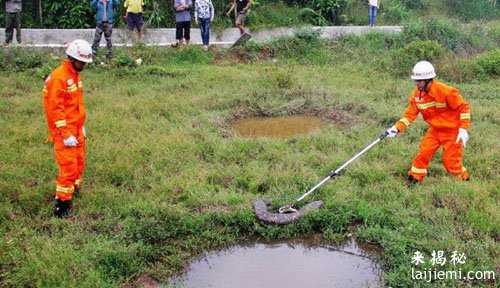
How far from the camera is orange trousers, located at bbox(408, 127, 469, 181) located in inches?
287

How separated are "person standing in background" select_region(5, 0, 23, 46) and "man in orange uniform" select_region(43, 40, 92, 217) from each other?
7.61 metres

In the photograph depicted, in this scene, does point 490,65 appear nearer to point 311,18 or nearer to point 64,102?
point 311,18

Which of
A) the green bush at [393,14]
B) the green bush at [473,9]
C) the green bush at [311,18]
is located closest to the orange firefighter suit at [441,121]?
the green bush at [311,18]

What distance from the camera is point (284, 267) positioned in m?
5.95

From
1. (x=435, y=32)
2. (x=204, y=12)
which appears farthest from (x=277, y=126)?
(x=435, y=32)

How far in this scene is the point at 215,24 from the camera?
1612cm

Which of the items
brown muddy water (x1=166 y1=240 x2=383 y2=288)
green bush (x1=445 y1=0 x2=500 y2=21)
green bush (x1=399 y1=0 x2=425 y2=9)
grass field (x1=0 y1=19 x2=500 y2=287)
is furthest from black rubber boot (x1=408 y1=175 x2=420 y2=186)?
green bush (x1=445 y1=0 x2=500 y2=21)

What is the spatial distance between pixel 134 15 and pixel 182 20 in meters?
1.15

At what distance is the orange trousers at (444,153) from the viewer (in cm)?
728

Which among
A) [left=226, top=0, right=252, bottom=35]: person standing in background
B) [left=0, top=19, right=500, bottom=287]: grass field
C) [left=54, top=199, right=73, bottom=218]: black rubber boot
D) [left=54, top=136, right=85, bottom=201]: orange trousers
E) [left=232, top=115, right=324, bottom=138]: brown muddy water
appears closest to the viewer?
[left=0, top=19, right=500, bottom=287]: grass field

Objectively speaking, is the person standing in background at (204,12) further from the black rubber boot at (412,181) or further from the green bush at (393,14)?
the black rubber boot at (412,181)

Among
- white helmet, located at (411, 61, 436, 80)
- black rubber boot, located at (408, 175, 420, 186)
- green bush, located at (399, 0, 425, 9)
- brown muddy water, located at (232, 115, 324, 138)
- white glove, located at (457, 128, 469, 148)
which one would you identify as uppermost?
green bush, located at (399, 0, 425, 9)

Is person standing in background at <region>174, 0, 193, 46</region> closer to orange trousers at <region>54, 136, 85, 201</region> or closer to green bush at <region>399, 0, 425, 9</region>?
orange trousers at <region>54, 136, 85, 201</region>

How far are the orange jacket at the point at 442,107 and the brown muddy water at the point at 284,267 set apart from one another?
2.03 metres
